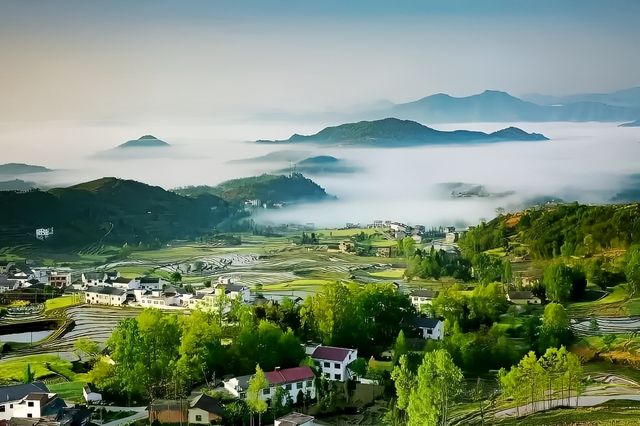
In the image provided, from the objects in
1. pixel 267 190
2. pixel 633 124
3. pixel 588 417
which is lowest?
pixel 588 417

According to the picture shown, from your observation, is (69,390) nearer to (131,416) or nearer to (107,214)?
(131,416)

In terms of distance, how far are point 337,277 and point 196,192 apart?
16.9 m

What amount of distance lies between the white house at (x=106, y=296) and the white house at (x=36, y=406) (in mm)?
7616

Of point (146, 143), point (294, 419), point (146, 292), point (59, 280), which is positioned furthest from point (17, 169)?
point (294, 419)

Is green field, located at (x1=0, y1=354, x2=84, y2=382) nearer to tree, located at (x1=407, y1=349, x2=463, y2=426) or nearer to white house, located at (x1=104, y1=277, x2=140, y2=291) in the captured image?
tree, located at (x1=407, y1=349, x2=463, y2=426)

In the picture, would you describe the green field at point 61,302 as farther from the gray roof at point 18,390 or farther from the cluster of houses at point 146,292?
the gray roof at point 18,390

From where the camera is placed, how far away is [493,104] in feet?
101

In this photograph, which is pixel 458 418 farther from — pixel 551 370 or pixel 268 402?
pixel 268 402

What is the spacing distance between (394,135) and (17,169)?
16.6m

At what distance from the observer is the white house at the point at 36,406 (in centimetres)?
734

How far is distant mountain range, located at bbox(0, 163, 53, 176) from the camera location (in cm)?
3036

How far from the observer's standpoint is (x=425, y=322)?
1082cm

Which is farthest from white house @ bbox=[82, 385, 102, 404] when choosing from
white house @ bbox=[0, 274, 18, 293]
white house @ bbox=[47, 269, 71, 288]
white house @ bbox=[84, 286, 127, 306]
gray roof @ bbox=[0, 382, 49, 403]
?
white house @ bbox=[47, 269, 71, 288]

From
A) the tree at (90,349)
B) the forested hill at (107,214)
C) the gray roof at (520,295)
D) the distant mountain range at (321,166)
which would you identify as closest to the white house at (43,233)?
the forested hill at (107,214)
